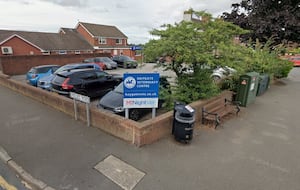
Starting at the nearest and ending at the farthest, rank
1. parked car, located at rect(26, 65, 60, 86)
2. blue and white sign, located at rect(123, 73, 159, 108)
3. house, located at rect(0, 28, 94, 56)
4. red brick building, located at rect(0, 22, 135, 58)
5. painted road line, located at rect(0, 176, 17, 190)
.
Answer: painted road line, located at rect(0, 176, 17, 190)
blue and white sign, located at rect(123, 73, 159, 108)
parked car, located at rect(26, 65, 60, 86)
house, located at rect(0, 28, 94, 56)
red brick building, located at rect(0, 22, 135, 58)

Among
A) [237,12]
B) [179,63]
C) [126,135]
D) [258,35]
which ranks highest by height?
[237,12]

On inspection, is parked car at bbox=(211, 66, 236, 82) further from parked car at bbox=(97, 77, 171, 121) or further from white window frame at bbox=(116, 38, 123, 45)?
white window frame at bbox=(116, 38, 123, 45)

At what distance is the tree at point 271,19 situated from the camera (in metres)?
13.2

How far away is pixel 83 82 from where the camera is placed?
28.8 feet

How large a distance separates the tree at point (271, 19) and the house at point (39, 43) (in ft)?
86.9

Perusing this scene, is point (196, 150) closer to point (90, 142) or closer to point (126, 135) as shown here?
point (126, 135)

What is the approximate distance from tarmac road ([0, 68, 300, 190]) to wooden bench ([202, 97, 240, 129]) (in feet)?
1.17

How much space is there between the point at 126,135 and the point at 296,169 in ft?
12.5

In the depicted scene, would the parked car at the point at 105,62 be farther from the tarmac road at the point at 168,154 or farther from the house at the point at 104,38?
the house at the point at 104,38

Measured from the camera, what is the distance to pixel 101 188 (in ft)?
10.7

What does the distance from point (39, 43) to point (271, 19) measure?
103 feet

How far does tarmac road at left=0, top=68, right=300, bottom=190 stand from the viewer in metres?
3.44

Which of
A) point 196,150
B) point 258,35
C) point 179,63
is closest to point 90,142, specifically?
point 196,150

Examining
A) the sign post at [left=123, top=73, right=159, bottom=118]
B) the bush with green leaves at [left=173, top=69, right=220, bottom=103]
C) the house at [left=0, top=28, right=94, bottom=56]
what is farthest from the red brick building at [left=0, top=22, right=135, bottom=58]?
the sign post at [left=123, top=73, right=159, bottom=118]
